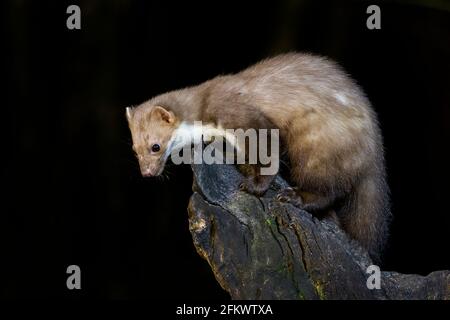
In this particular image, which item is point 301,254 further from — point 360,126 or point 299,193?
point 360,126

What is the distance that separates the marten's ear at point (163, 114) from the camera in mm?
4383

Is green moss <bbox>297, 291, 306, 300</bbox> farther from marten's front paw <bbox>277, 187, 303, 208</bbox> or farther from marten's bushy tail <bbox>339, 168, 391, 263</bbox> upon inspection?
marten's bushy tail <bbox>339, 168, 391, 263</bbox>

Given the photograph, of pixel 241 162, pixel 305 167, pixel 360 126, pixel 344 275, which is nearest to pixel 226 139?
pixel 241 162

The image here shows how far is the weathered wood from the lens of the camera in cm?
368

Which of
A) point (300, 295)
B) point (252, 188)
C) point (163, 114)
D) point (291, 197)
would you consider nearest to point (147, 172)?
point (163, 114)

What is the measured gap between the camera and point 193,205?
12.1ft

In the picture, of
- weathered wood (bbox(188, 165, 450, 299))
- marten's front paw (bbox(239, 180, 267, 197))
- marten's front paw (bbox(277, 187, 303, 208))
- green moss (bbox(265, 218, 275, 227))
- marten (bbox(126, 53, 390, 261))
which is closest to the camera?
weathered wood (bbox(188, 165, 450, 299))

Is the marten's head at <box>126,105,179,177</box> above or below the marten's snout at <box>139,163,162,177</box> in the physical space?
above

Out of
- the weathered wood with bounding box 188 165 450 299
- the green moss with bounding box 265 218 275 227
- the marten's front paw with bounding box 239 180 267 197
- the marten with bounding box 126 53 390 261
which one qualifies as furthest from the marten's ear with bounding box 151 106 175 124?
the green moss with bounding box 265 218 275 227

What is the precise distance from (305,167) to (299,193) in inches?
6.4

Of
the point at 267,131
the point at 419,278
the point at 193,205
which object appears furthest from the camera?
the point at 267,131

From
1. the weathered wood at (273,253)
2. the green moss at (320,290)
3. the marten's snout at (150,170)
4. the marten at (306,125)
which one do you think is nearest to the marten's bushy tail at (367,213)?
the marten at (306,125)

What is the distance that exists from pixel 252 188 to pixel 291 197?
34 cm

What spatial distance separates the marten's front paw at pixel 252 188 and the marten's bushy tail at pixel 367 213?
2.30 ft
